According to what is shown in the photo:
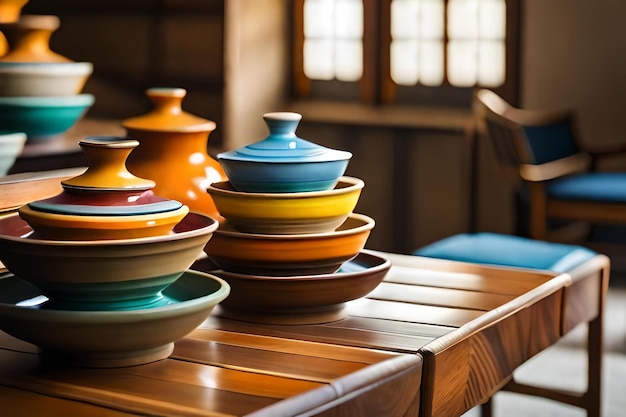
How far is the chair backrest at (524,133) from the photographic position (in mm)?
4062

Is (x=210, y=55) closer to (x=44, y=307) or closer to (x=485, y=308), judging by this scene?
(x=485, y=308)

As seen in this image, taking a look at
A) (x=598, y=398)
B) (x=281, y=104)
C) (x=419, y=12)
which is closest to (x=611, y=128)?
(x=419, y=12)

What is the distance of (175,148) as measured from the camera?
155 cm

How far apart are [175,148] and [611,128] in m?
3.49

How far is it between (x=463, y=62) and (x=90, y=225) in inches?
157

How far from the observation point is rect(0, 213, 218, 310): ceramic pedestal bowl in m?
1.07

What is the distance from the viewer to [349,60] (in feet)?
17.1

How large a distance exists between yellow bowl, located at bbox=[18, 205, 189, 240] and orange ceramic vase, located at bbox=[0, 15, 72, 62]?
49.2 inches

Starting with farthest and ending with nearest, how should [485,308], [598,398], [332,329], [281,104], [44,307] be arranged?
[281,104]
[598,398]
[485,308]
[332,329]
[44,307]

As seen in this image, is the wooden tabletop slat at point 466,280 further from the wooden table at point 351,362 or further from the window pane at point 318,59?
the window pane at point 318,59

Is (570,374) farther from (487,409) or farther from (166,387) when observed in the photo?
(166,387)

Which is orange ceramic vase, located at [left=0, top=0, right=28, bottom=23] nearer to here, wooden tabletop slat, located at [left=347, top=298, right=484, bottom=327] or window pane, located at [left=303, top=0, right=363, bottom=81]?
wooden tabletop slat, located at [left=347, top=298, right=484, bottom=327]

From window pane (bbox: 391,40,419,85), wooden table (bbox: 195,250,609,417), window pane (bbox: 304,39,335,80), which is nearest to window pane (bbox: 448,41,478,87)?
window pane (bbox: 391,40,419,85)

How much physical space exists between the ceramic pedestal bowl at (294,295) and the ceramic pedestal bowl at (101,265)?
0.74 feet
